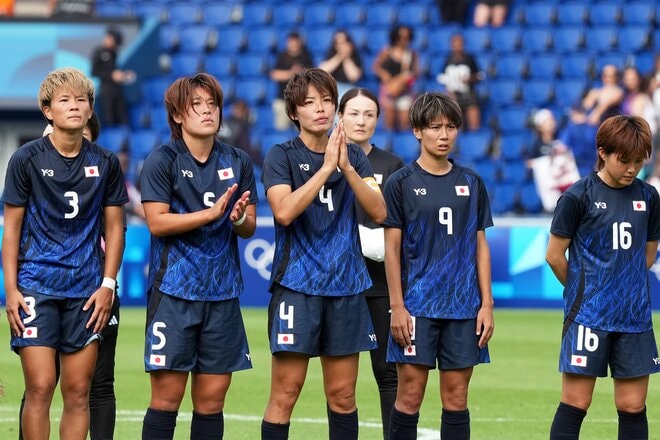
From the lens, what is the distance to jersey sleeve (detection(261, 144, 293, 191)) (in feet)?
21.3

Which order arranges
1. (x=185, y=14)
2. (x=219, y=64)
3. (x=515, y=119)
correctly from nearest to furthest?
1. (x=515, y=119)
2. (x=219, y=64)
3. (x=185, y=14)

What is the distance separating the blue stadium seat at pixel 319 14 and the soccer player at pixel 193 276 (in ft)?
53.5

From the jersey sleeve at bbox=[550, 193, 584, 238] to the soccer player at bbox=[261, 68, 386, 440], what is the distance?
878 millimetres

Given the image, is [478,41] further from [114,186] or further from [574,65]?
[114,186]

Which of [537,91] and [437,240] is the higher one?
[537,91]

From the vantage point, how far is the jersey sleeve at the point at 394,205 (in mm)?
6754

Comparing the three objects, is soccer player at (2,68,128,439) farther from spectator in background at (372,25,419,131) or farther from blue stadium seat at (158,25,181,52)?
blue stadium seat at (158,25,181,52)

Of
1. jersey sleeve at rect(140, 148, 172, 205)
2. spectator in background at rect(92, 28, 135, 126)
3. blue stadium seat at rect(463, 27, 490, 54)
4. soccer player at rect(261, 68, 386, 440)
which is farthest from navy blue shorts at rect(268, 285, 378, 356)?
blue stadium seat at rect(463, 27, 490, 54)

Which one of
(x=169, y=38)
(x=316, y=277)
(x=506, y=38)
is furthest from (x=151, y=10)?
(x=316, y=277)

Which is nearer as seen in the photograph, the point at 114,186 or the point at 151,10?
the point at 114,186

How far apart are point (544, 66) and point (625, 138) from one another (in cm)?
1508

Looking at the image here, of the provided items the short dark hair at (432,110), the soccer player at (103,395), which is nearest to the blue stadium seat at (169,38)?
the soccer player at (103,395)

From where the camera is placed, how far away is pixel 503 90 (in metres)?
21.1

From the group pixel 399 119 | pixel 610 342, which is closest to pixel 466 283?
pixel 610 342
